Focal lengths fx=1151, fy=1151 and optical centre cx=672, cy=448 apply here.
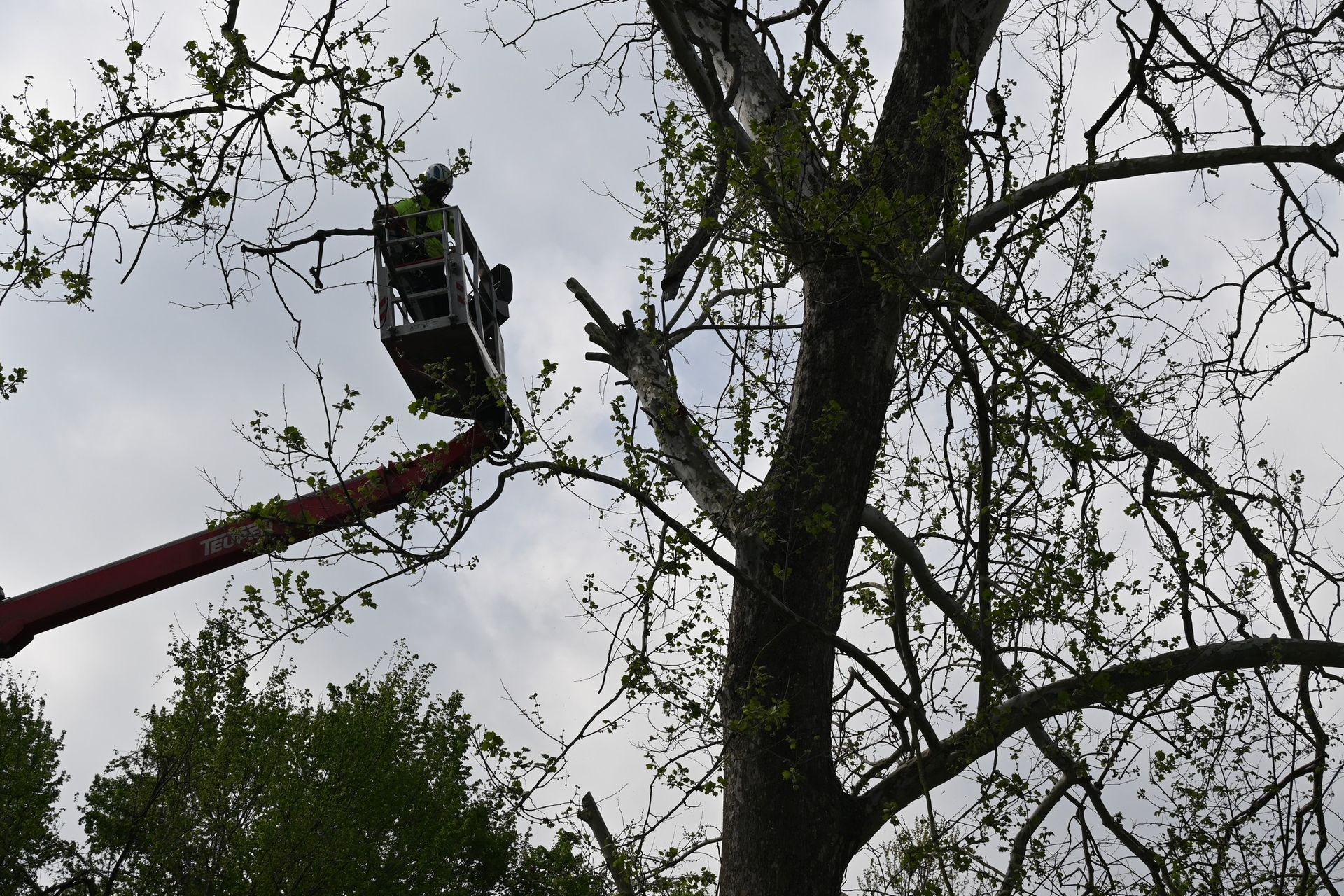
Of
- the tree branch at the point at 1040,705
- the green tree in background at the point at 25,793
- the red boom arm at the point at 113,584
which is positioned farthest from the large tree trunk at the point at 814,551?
the green tree in background at the point at 25,793

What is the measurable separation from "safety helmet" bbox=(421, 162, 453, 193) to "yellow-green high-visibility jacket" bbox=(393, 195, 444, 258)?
302mm

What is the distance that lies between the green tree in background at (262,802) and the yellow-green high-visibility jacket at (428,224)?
21.0 ft

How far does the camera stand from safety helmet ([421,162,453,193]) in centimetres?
970

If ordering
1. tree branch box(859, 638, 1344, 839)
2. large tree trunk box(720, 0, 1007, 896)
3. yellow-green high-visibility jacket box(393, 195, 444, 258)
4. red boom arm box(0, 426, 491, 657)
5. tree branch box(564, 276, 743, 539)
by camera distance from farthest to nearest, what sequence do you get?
red boom arm box(0, 426, 491, 657) → yellow-green high-visibility jacket box(393, 195, 444, 258) → tree branch box(564, 276, 743, 539) → tree branch box(859, 638, 1344, 839) → large tree trunk box(720, 0, 1007, 896)

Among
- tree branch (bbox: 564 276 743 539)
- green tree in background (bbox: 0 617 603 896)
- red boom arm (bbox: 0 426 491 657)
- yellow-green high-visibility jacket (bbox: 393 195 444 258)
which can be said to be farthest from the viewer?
green tree in background (bbox: 0 617 603 896)

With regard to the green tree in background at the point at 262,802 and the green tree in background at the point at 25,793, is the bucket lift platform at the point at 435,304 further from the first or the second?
the green tree in background at the point at 25,793

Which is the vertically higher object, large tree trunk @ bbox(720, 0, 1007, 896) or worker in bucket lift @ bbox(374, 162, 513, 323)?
worker in bucket lift @ bbox(374, 162, 513, 323)

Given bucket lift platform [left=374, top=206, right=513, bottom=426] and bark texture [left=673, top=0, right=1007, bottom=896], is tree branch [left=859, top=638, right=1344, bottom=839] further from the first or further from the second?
bucket lift platform [left=374, top=206, right=513, bottom=426]

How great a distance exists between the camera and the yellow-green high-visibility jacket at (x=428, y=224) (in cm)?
834

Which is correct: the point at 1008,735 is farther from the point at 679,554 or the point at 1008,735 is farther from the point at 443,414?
the point at 443,414

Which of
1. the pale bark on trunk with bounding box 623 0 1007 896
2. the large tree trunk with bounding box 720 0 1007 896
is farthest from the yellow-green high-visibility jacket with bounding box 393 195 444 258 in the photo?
the large tree trunk with bounding box 720 0 1007 896

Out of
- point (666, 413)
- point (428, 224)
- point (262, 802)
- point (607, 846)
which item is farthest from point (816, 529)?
point (262, 802)

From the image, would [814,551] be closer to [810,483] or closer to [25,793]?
[810,483]

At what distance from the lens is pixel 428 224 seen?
9289mm
